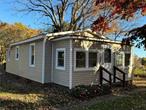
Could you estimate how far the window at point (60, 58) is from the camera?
15656mm

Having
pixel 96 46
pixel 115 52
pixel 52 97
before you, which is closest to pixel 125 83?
pixel 115 52

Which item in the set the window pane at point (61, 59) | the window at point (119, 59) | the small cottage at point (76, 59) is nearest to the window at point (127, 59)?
the small cottage at point (76, 59)

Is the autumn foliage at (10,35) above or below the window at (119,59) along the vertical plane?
above

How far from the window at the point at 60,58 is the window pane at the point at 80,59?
3.20 feet

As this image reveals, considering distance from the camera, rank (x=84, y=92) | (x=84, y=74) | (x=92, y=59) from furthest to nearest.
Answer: (x=92, y=59)
(x=84, y=74)
(x=84, y=92)

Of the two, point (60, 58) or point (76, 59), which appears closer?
point (76, 59)

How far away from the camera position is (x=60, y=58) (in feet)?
52.8

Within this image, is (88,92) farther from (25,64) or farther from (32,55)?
(25,64)

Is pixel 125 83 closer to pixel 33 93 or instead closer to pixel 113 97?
pixel 113 97

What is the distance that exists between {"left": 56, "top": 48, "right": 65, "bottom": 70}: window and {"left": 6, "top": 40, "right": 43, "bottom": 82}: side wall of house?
135 centimetres

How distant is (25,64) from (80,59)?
6.62m

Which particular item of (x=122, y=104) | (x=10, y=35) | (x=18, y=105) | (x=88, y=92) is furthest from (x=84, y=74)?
(x=10, y=35)

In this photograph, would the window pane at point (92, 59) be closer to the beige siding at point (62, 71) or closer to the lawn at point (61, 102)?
the beige siding at point (62, 71)

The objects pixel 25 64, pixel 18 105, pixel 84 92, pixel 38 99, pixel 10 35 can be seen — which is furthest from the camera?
pixel 10 35
